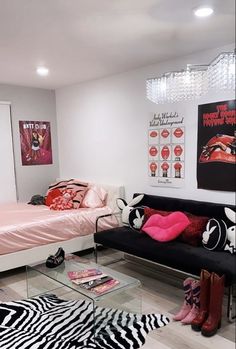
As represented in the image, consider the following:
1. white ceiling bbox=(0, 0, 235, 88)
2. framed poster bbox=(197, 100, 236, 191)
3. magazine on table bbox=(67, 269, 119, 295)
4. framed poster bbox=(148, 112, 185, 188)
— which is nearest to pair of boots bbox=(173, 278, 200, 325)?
magazine on table bbox=(67, 269, 119, 295)

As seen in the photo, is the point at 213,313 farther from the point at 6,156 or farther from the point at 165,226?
the point at 6,156

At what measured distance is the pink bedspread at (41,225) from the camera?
2.77 metres

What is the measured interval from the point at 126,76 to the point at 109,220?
1559 mm

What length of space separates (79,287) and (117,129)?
158cm

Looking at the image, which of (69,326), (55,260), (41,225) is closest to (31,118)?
(41,225)

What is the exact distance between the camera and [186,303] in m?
1.97

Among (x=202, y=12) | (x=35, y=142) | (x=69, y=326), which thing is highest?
(x=202, y=12)

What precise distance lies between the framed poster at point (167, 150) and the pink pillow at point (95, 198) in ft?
6.40

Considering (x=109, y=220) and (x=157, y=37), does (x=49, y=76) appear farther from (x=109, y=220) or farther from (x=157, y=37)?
(x=157, y=37)

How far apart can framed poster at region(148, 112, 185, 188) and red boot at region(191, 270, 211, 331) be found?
63 centimetres

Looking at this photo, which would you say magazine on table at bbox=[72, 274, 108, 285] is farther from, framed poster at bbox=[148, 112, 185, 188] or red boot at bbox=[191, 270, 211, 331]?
framed poster at bbox=[148, 112, 185, 188]

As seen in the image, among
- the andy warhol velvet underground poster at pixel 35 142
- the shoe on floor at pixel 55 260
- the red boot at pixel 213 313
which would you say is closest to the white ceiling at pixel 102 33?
the andy warhol velvet underground poster at pixel 35 142

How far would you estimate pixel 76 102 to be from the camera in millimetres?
3752

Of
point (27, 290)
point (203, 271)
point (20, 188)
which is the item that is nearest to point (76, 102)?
point (20, 188)
